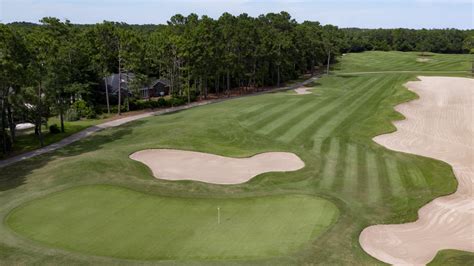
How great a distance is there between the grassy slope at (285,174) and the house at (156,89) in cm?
2151

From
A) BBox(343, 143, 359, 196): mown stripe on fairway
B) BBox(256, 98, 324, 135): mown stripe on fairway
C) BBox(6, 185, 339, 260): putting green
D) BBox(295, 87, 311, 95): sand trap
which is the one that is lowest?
BBox(6, 185, 339, 260): putting green

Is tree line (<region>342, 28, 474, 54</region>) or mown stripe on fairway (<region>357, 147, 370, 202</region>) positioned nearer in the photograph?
mown stripe on fairway (<region>357, 147, 370, 202</region>)

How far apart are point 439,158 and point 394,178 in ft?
25.1

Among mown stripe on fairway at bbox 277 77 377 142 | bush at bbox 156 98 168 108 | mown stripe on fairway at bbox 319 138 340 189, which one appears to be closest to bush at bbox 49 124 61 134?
bush at bbox 156 98 168 108

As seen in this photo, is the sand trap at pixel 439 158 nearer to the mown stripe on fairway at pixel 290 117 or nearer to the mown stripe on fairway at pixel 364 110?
the mown stripe on fairway at pixel 364 110

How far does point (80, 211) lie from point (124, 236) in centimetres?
444

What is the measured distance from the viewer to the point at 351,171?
1164 inches

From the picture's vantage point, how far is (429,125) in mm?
44875

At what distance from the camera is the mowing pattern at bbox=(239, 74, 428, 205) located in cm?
2658

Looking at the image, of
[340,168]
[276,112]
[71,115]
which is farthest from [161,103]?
[340,168]

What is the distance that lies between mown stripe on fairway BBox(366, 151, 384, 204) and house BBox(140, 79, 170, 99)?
48512mm

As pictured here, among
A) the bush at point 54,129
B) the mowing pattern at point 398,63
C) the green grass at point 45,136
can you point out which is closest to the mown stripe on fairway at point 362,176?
the green grass at point 45,136

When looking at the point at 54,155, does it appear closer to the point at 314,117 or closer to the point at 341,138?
the point at 341,138

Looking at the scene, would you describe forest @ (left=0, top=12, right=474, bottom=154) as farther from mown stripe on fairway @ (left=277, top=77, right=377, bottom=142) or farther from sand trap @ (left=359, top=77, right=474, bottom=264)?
sand trap @ (left=359, top=77, right=474, bottom=264)
